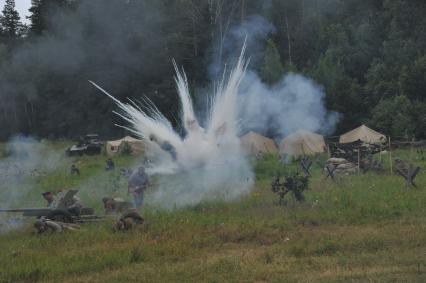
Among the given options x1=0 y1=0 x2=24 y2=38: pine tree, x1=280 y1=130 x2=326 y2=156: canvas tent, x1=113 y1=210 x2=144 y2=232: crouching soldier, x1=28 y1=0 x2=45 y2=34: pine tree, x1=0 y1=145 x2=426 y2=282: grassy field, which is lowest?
x1=0 y1=145 x2=426 y2=282: grassy field

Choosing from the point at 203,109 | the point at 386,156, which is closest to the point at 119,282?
the point at 386,156

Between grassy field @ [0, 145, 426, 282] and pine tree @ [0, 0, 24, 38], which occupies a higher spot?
pine tree @ [0, 0, 24, 38]

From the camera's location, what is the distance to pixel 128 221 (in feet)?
48.8

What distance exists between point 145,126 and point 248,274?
827 inches

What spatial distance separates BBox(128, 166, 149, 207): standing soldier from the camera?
64.7 feet

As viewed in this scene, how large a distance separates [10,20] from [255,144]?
31.5 m

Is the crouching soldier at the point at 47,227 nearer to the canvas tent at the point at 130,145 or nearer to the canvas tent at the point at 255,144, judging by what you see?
the canvas tent at the point at 255,144

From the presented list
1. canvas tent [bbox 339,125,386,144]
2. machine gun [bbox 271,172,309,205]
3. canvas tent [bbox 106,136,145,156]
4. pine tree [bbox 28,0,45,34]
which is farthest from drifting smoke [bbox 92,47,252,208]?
canvas tent [bbox 106,136,145,156]

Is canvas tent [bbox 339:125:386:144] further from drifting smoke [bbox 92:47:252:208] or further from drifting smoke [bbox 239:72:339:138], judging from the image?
drifting smoke [bbox 92:47:252:208]

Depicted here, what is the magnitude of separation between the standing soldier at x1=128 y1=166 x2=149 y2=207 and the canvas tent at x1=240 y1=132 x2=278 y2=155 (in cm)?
2082

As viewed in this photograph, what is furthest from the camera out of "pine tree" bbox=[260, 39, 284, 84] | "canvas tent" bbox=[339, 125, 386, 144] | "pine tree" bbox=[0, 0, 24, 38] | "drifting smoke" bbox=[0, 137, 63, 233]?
"pine tree" bbox=[0, 0, 24, 38]

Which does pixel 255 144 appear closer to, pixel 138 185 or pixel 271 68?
pixel 271 68

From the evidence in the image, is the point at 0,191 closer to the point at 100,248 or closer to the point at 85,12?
the point at 100,248

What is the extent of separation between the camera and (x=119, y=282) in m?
10.3
